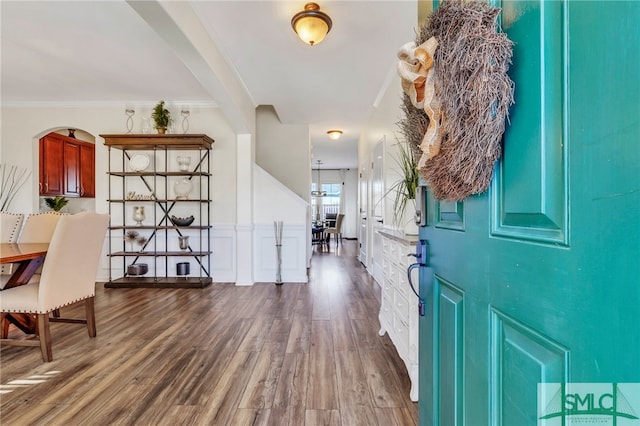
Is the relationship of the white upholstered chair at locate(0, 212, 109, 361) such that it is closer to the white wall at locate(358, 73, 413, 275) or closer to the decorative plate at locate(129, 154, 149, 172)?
the decorative plate at locate(129, 154, 149, 172)

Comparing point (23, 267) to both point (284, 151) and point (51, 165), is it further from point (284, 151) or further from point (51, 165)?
point (51, 165)

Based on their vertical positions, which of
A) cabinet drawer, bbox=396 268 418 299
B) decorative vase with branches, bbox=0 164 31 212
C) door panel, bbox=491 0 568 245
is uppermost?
decorative vase with branches, bbox=0 164 31 212

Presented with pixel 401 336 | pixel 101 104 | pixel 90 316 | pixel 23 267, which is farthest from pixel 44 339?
pixel 101 104

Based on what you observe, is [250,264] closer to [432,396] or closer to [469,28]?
[432,396]

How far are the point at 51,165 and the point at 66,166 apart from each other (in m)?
0.30

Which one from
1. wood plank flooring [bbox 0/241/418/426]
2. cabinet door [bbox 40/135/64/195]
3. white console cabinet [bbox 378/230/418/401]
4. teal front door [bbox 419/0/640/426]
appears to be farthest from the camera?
cabinet door [bbox 40/135/64/195]

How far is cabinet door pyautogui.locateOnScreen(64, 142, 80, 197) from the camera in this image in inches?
217

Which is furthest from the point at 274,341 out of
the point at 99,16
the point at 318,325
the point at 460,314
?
the point at 99,16

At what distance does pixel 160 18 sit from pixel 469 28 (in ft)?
6.94

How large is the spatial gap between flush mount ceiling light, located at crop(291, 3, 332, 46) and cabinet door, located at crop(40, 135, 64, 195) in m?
5.31

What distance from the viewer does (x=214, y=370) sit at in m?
2.03

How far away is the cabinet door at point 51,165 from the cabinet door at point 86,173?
0.50m

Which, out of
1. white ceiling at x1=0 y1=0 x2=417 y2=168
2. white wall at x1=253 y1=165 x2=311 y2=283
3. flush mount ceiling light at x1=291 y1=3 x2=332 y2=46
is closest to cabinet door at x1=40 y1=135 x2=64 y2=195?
white ceiling at x1=0 y1=0 x2=417 y2=168

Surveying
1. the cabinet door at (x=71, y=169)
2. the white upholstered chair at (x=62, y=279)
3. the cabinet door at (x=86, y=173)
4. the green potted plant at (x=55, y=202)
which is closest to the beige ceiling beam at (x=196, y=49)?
the white upholstered chair at (x=62, y=279)
